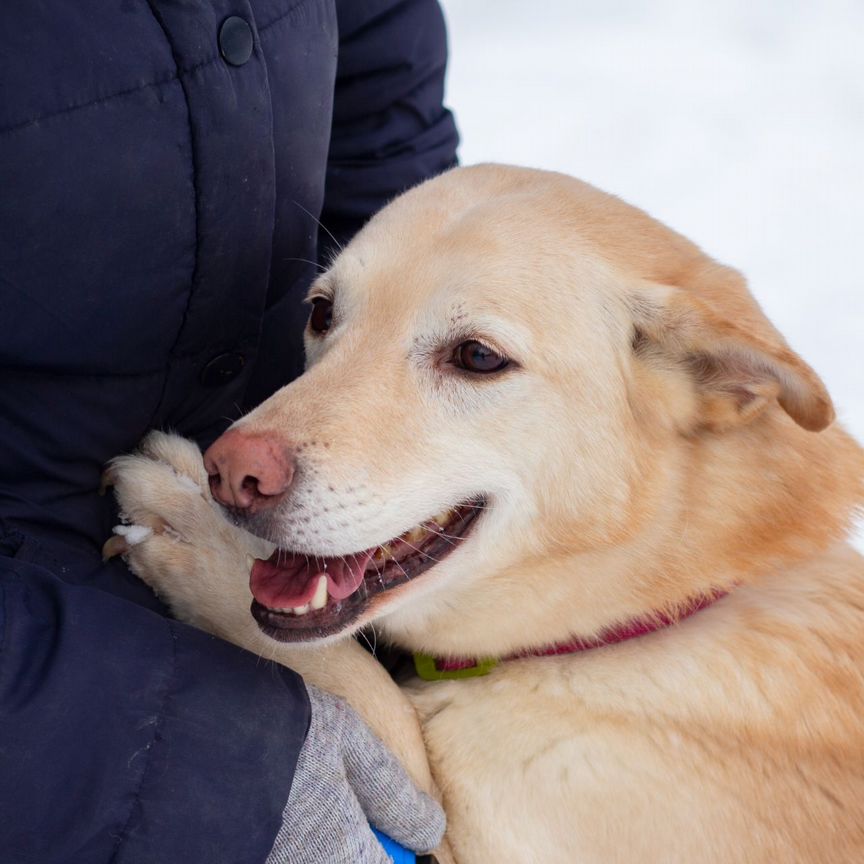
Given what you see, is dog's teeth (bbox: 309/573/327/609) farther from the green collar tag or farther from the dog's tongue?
the green collar tag

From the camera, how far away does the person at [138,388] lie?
152 cm

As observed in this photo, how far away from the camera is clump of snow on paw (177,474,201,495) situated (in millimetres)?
2099

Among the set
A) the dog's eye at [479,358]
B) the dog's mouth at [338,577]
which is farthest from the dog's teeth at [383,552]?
the dog's eye at [479,358]

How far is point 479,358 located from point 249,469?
480mm

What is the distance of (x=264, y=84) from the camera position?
6.00ft

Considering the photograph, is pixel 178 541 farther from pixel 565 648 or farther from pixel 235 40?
pixel 235 40

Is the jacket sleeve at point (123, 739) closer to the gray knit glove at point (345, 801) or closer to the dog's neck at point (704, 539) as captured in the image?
the gray knit glove at point (345, 801)

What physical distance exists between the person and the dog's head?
23 centimetres

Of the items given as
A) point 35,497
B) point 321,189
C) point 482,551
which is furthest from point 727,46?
point 35,497

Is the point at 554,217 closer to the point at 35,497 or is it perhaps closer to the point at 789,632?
the point at 789,632

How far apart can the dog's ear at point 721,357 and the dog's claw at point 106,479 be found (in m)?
1.02

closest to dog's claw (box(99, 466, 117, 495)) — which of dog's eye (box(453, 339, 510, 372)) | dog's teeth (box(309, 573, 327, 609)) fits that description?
dog's teeth (box(309, 573, 327, 609))

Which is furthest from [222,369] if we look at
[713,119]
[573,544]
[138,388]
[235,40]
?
[713,119]

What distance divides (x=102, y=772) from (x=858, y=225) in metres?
4.86
